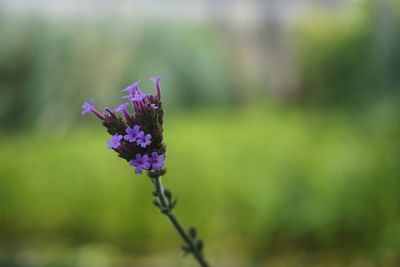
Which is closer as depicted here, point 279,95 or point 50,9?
point 279,95

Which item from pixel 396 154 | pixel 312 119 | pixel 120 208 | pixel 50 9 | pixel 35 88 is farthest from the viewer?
pixel 50 9

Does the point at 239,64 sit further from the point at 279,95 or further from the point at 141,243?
the point at 141,243

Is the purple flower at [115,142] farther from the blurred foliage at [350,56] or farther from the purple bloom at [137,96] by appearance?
the blurred foliage at [350,56]

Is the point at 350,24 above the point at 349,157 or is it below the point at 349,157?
above

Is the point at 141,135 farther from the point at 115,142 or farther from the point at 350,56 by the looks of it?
the point at 350,56

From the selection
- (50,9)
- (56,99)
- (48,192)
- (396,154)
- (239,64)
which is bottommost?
(396,154)

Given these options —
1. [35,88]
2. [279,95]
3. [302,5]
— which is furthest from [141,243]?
[302,5]
